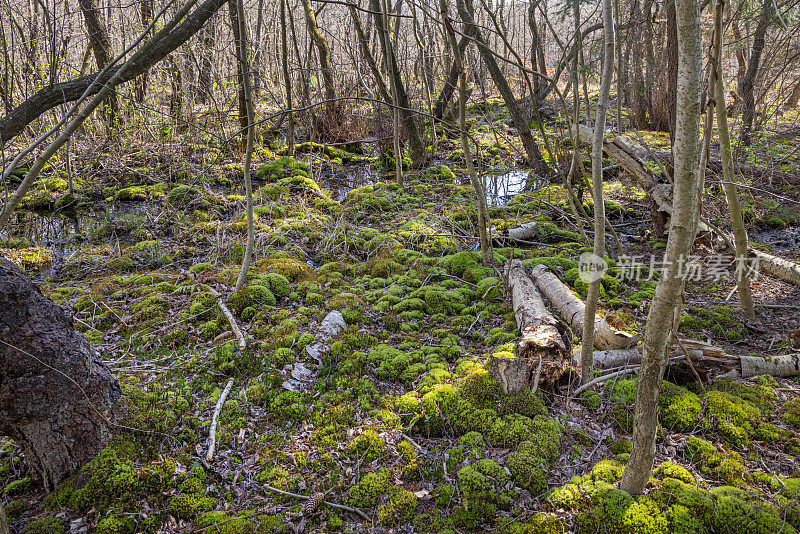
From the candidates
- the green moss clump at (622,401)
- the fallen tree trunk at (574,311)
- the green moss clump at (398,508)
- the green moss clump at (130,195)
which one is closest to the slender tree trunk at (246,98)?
the green moss clump at (398,508)

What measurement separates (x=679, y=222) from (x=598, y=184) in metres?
0.90

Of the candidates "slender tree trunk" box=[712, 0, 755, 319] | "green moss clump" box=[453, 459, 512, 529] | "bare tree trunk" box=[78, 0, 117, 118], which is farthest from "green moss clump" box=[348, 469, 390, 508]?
"bare tree trunk" box=[78, 0, 117, 118]

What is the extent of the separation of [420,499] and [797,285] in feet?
14.7

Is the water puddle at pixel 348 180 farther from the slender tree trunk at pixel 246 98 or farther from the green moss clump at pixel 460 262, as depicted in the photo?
the slender tree trunk at pixel 246 98

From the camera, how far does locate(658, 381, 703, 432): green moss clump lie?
2760 millimetres

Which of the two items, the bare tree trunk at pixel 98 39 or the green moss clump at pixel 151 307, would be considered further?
the bare tree trunk at pixel 98 39

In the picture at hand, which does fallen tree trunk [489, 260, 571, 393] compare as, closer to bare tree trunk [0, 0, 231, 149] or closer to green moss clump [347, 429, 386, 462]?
green moss clump [347, 429, 386, 462]

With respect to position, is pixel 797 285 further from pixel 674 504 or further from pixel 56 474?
pixel 56 474

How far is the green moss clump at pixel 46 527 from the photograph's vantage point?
2.01 m

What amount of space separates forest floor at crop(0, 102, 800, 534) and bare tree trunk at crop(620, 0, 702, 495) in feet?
1.80

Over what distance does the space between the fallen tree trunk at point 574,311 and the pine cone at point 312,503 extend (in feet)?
7.67

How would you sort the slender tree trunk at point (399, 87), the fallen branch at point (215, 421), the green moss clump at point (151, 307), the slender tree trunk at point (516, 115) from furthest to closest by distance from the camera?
1. the slender tree trunk at point (399, 87)
2. the slender tree trunk at point (516, 115)
3. the green moss clump at point (151, 307)
4. the fallen branch at point (215, 421)

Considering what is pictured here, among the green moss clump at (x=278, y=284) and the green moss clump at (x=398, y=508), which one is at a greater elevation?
the green moss clump at (x=278, y=284)

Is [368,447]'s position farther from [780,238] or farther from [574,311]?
[780,238]
